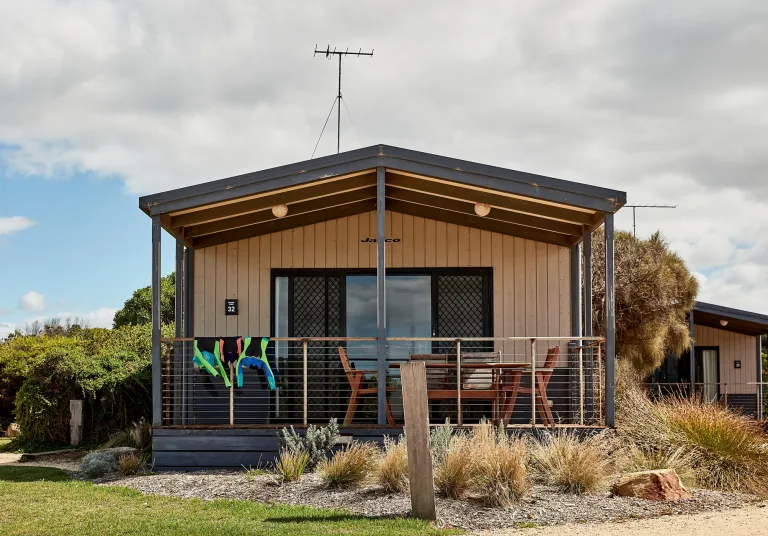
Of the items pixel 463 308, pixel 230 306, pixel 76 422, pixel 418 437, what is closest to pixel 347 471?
pixel 418 437

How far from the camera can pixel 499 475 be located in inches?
299

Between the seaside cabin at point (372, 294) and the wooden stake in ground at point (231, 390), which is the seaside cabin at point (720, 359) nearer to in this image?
the seaside cabin at point (372, 294)

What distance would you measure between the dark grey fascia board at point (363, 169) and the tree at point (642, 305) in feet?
24.7

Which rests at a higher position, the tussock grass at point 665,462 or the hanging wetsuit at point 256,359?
the hanging wetsuit at point 256,359

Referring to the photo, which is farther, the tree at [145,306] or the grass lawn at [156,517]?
A: the tree at [145,306]

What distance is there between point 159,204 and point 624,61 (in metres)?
6.63

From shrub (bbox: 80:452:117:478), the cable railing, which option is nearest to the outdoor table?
the cable railing

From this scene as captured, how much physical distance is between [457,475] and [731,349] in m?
14.9

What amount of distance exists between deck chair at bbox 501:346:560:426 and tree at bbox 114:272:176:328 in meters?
15.8

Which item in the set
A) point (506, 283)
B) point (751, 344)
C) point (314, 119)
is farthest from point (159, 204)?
point (751, 344)

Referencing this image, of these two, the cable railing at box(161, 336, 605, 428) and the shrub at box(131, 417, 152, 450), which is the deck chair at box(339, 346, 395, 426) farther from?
the shrub at box(131, 417, 152, 450)

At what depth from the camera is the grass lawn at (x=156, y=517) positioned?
655 centimetres

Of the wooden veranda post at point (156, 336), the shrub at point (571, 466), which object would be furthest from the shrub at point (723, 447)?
the wooden veranda post at point (156, 336)

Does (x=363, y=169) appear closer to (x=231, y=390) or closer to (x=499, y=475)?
(x=231, y=390)
